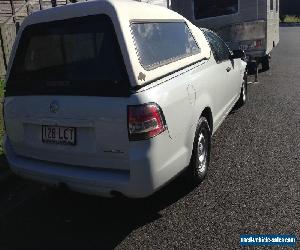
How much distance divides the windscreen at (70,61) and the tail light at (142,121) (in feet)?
0.58

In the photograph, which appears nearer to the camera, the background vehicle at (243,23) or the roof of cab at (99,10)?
the roof of cab at (99,10)

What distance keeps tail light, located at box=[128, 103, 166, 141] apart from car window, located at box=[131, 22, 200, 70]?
1.27 feet

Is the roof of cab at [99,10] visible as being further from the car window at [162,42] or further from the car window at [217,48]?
the car window at [217,48]

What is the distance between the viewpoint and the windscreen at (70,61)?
3168mm

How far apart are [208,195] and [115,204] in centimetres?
98

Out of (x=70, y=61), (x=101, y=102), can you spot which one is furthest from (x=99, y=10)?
(x=101, y=102)

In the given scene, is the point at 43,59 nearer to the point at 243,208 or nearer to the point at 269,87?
the point at 243,208

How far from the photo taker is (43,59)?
357cm

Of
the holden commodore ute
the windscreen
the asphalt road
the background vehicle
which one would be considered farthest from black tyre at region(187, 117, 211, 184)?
the background vehicle

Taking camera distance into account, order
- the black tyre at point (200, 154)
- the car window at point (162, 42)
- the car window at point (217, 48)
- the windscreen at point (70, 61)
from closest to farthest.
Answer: the windscreen at point (70, 61)
the car window at point (162, 42)
the black tyre at point (200, 154)
the car window at point (217, 48)

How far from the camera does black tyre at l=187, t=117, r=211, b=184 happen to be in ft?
13.2

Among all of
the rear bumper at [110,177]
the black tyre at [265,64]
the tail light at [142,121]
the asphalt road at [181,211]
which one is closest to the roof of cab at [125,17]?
the tail light at [142,121]

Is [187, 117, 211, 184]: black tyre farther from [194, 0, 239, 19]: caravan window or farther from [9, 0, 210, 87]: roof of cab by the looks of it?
[194, 0, 239, 19]: caravan window

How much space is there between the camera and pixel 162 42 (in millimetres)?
3770
